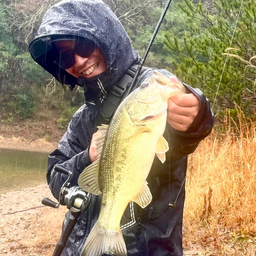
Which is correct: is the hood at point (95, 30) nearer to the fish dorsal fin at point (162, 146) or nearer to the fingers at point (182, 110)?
the fingers at point (182, 110)

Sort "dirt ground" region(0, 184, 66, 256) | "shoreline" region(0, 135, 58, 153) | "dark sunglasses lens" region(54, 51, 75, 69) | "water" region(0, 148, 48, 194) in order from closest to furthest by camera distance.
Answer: "dark sunglasses lens" region(54, 51, 75, 69) < "dirt ground" region(0, 184, 66, 256) < "water" region(0, 148, 48, 194) < "shoreline" region(0, 135, 58, 153)

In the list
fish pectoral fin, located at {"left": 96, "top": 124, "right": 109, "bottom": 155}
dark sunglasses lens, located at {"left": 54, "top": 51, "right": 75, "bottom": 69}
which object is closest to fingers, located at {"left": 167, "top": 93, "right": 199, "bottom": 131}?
fish pectoral fin, located at {"left": 96, "top": 124, "right": 109, "bottom": 155}

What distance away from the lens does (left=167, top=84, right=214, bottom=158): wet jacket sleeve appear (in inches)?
73.3

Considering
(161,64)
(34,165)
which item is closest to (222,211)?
(34,165)

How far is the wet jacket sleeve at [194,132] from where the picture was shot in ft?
6.11

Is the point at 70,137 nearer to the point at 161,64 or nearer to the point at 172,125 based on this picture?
the point at 172,125

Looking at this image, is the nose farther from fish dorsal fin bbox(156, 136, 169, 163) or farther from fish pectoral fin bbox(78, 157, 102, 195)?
fish dorsal fin bbox(156, 136, 169, 163)

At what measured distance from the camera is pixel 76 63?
264 cm

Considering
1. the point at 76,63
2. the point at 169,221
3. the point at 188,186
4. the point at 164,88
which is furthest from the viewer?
the point at 188,186

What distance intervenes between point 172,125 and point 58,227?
225 inches

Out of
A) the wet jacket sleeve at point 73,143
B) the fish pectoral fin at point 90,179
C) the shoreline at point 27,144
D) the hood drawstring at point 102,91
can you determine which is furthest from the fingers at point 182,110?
the shoreline at point 27,144

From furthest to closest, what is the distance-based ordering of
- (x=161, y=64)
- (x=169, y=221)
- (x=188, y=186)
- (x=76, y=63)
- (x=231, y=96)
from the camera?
(x=161, y=64) → (x=231, y=96) → (x=188, y=186) → (x=76, y=63) → (x=169, y=221)

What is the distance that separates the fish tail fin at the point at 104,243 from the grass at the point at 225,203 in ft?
9.04

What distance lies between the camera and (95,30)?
2732mm
